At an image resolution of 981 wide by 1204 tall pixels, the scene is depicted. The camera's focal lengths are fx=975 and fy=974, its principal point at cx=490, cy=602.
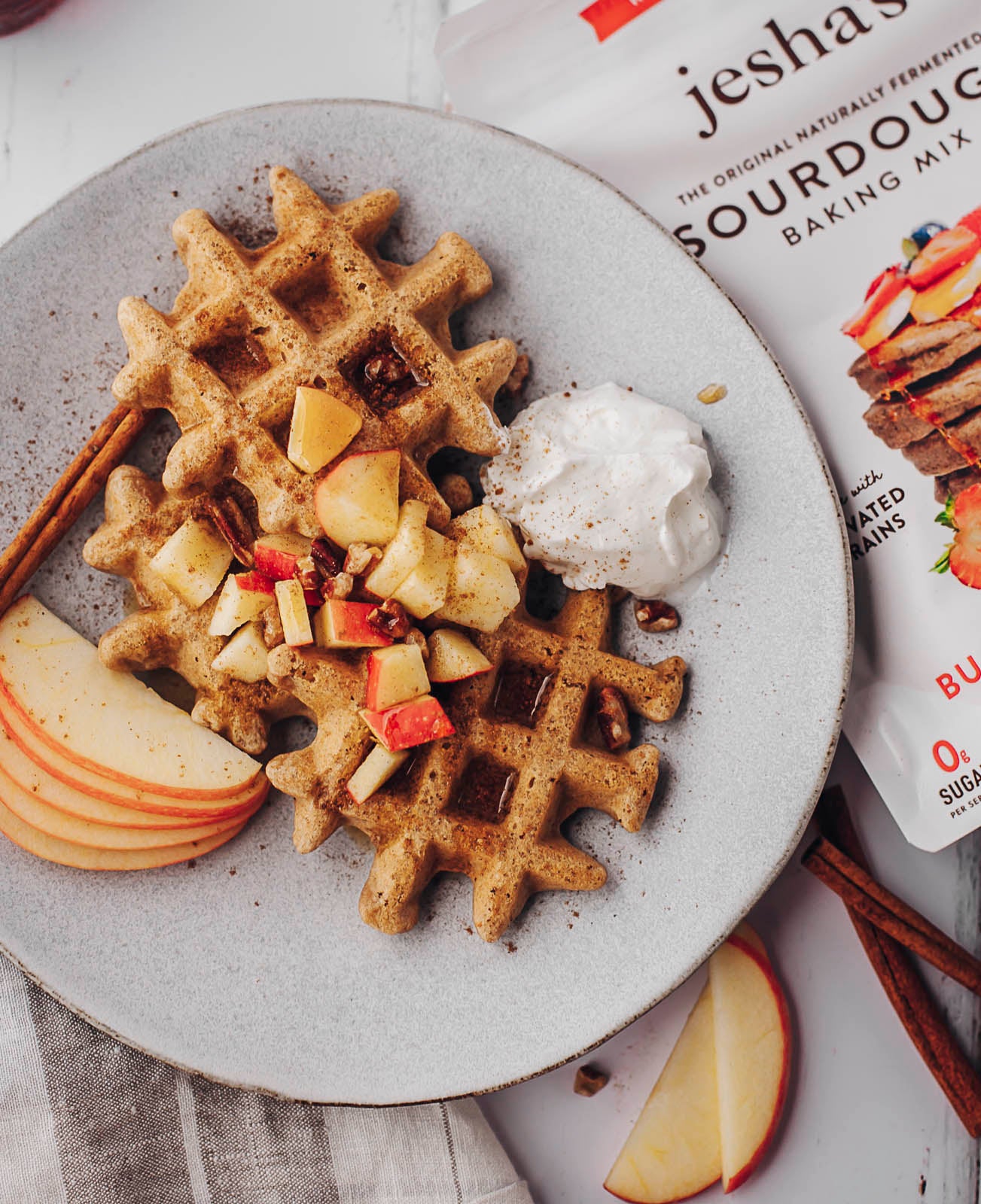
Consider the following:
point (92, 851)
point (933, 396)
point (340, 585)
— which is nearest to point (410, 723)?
point (340, 585)

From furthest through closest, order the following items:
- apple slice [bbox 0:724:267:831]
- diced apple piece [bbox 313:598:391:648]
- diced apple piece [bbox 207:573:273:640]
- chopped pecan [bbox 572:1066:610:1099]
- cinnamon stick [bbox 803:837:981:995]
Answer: chopped pecan [bbox 572:1066:610:1099] < cinnamon stick [bbox 803:837:981:995] < apple slice [bbox 0:724:267:831] < diced apple piece [bbox 207:573:273:640] < diced apple piece [bbox 313:598:391:648]

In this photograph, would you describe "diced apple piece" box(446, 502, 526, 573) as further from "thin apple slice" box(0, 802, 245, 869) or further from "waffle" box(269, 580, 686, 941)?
"thin apple slice" box(0, 802, 245, 869)

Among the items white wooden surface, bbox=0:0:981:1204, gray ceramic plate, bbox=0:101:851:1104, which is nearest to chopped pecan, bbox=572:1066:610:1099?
white wooden surface, bbox=0:0:981:1204

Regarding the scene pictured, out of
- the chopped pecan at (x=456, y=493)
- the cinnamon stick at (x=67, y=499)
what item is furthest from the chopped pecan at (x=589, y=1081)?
the cinnamon stick at (x=67, y=499)

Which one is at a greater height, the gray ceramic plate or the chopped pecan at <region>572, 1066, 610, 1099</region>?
the gray ceramic plate

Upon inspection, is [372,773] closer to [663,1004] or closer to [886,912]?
[663,1004]
